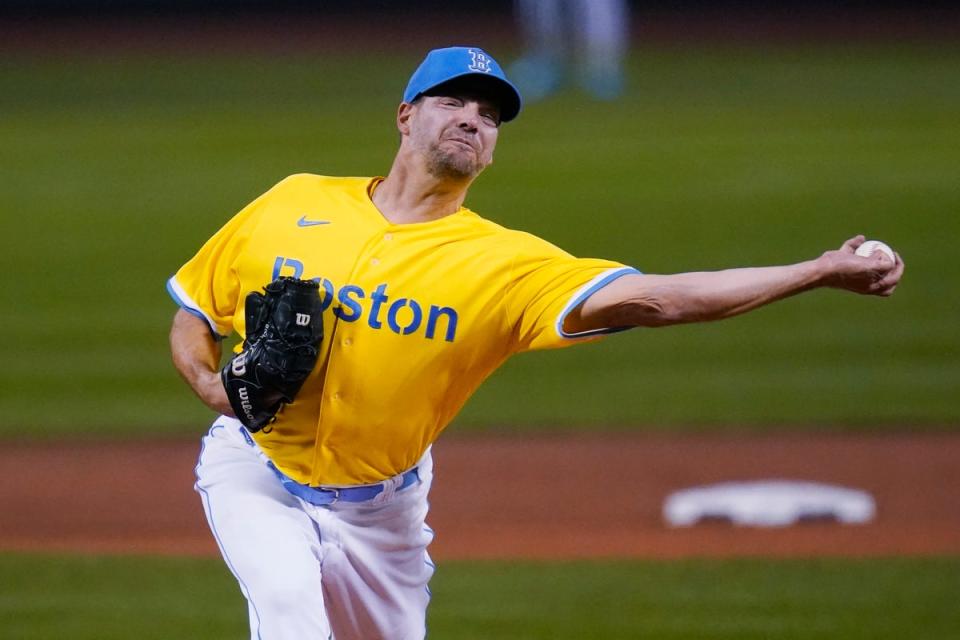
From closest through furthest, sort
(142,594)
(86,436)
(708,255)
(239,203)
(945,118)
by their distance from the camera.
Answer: (142,594) → (86,436) → (708,255) → (239,203) → (945,118)

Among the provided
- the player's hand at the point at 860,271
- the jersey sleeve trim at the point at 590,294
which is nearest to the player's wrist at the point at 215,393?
the jersey sleeve trim at the point at 590,294

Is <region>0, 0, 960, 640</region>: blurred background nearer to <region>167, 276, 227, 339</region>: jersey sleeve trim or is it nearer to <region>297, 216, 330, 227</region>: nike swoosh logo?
<region>167, 276, 227, 339</region>: jersey sleeve trim

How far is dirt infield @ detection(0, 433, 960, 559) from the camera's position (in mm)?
8203

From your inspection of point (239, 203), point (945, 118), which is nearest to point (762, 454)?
point (239, 203)

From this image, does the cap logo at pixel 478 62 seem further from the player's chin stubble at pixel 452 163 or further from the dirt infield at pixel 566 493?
the dirt infield at pixel 566 493

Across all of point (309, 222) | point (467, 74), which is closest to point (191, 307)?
point (309, 222)

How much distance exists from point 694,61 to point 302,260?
18.9 m

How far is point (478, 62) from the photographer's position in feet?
15.6

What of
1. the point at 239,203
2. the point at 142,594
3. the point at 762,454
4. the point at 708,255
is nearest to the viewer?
the point at 142,594

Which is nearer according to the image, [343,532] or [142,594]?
[343,532]

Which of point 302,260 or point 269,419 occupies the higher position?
point 302,260

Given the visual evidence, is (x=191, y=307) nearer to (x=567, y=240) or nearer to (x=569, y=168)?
(x=567, y=240)

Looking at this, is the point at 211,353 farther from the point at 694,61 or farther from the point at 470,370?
the point at 694,61

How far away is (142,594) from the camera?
23.9 ft
